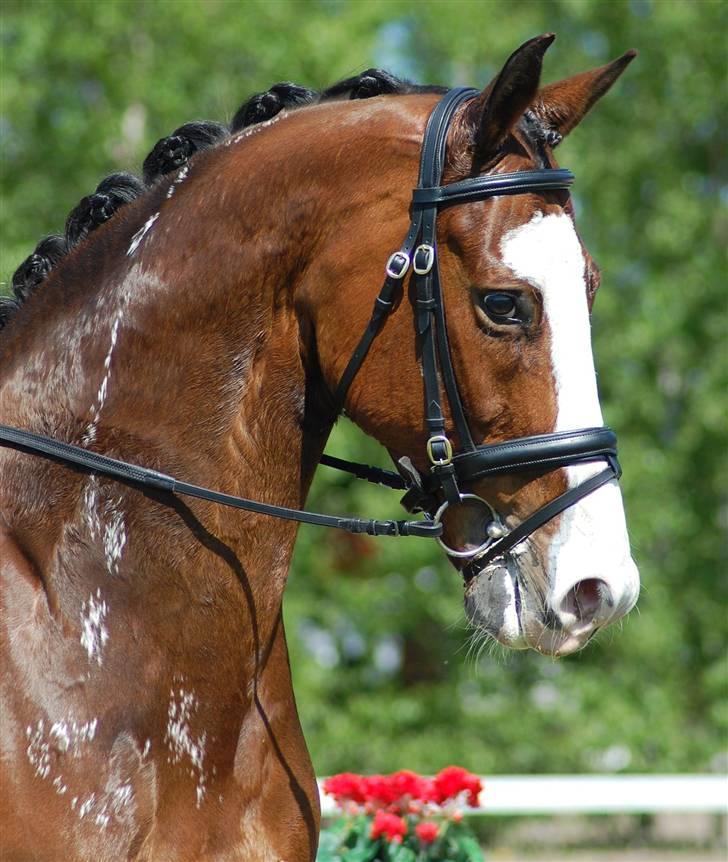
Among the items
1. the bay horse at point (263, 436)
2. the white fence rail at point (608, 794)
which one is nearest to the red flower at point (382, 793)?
Answer: the bay horse at point (263, 436)

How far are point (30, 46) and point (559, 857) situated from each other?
10.2m

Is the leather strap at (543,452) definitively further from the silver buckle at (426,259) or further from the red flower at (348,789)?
the red flower at (348,789)

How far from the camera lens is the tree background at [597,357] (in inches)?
532

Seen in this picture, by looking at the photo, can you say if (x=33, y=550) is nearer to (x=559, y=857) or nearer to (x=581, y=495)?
(x=581, y=495)

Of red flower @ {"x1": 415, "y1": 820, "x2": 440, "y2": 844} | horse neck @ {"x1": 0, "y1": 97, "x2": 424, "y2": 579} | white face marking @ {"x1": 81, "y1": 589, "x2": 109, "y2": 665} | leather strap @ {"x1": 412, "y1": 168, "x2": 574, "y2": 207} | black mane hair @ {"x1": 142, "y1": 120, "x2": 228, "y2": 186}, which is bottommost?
white face marking @ {"x1": 81, "y1": 589, "x2": 109, "y2": 665}

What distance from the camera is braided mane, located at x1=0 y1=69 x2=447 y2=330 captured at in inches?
130

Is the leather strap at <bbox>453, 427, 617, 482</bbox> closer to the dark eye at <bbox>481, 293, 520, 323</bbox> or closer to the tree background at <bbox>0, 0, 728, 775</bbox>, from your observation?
the dark eye at <bbox>481, 293, 520, 323</bbox>

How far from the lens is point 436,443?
283 centimetres

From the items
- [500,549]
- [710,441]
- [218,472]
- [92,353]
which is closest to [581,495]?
[500,549]

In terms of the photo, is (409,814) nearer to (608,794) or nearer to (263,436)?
(263,436)

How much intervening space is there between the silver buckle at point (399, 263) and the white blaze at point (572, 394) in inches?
8.9

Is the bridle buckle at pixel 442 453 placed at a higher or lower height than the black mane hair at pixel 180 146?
lower

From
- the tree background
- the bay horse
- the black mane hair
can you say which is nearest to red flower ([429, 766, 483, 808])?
the bay horse

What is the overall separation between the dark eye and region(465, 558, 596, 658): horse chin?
0.54m
